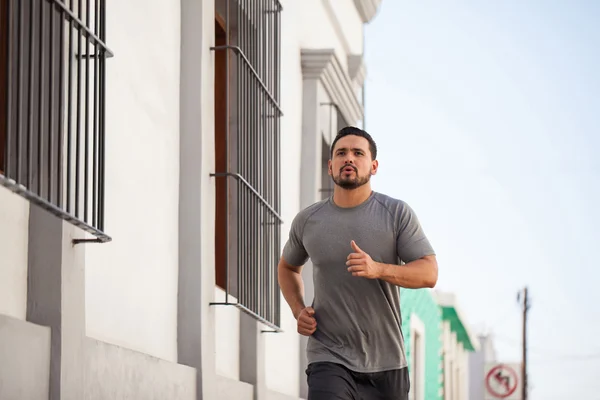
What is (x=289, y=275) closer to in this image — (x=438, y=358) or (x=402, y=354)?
(x=402, y=354)

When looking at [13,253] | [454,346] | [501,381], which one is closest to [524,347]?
[501,381]

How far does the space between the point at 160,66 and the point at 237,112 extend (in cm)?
151

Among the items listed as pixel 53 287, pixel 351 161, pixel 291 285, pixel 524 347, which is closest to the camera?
pixel 53 287

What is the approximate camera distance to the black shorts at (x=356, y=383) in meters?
6.08

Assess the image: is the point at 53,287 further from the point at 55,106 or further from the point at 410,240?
the point at 410,240

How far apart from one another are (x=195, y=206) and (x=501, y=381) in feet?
96.5

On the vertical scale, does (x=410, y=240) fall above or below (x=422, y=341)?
above

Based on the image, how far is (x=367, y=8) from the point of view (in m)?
16.8

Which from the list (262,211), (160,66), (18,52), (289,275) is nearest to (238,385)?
(262,211)

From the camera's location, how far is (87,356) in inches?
239

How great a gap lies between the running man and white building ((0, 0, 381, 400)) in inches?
37.1

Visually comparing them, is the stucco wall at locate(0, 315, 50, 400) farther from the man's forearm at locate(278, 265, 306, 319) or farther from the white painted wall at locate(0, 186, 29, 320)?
the man's forearm at locate(278, 265, 306, 319)

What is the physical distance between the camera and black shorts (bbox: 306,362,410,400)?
6.08m

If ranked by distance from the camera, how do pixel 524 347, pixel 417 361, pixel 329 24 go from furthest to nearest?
pixel 524 347, pixel 417 361, pixel 329 24
